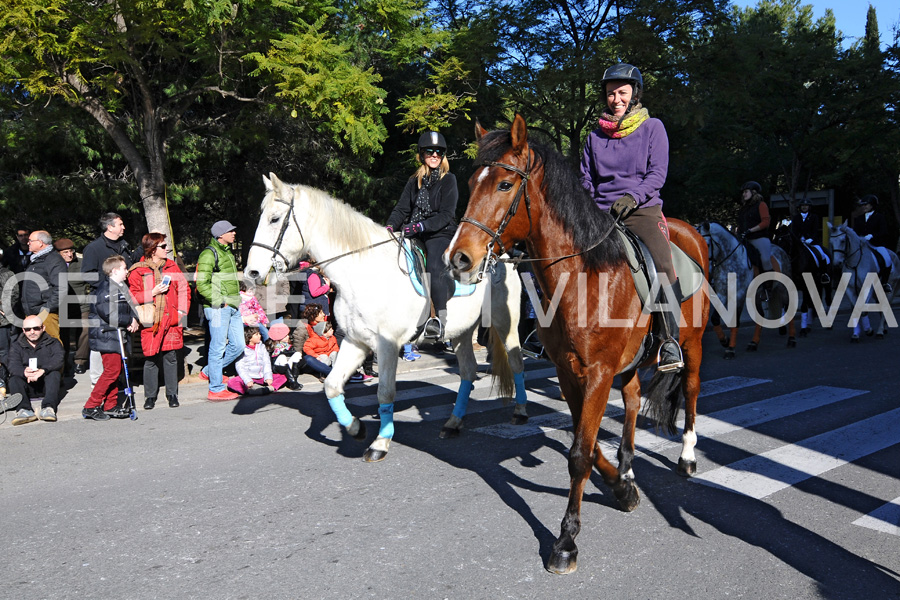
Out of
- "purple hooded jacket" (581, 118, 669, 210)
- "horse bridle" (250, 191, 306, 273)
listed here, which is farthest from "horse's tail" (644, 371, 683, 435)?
"horse bridle" (250, 191, 306, 273)

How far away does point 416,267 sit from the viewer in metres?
6.52

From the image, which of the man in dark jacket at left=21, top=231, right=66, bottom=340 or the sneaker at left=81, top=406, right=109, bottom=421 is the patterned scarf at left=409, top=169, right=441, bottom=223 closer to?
the sneaker at left=81, top=406, right=109, bottom=421

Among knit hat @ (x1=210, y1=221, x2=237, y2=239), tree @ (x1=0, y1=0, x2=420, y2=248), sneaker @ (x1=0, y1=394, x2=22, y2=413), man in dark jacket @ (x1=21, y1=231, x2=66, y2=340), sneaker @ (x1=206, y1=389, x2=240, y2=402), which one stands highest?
tree @ (x1=0, y1=0, x2=420, y2=248)

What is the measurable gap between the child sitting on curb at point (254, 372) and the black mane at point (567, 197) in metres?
6.29

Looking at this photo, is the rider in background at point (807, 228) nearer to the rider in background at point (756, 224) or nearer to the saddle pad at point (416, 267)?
the rider in background at point (756, 224)

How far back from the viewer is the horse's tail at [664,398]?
5.71 m

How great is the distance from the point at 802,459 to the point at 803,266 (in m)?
9.19

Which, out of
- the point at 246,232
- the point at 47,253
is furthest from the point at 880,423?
the point at 246,232

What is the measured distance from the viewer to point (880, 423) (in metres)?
6.99

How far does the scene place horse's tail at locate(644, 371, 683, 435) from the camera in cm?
571

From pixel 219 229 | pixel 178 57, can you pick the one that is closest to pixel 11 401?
pixel 219 229

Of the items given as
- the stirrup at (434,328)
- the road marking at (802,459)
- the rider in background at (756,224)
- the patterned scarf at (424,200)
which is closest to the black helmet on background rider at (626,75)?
the patterned scarf at (424,200)

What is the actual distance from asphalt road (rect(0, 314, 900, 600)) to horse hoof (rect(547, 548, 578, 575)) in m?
0.05

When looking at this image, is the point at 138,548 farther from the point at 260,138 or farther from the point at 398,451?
the point at 260,138
